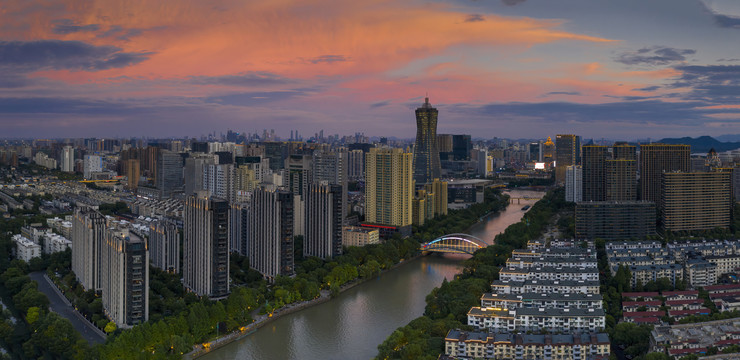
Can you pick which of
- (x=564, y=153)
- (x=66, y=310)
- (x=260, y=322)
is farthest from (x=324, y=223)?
(x=564, y=153)

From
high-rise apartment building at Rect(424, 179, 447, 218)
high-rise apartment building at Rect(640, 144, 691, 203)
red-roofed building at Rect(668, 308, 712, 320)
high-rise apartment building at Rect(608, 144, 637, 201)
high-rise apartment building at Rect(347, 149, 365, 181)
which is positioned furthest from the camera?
high-rise apartment building at Rect(347, 149, 365, 181)

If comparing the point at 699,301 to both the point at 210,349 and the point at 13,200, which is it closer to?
the point at 210,349

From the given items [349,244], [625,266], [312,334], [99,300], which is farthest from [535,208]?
[99,300]

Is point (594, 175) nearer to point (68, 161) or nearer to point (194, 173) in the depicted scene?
point (194, 173)

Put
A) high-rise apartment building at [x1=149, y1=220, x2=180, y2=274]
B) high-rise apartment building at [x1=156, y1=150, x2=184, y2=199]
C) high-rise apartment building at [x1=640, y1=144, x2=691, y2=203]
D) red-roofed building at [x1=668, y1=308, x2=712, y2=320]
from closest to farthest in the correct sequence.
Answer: red-roofed building at [x1=668, y1=308, x2=712, y2=320] → high-rise apartment building at [x1=149, y1=220, x2=180, y2=274] → high-rise apartment building at [x1=640, y1=144, x2=691, y2=203] → high-rise apartment building at [x1=156, y1=150, x2=184, y2=199]

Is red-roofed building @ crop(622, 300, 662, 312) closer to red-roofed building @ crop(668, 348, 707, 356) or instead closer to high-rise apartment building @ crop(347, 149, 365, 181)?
red-roofed building @ crop(668, 348, 707, 356)

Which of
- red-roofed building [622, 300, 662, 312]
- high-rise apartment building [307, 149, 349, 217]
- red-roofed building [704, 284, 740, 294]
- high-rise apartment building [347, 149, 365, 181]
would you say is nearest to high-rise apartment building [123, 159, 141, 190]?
high-rise apartment building [307, 149, 349, 217]
